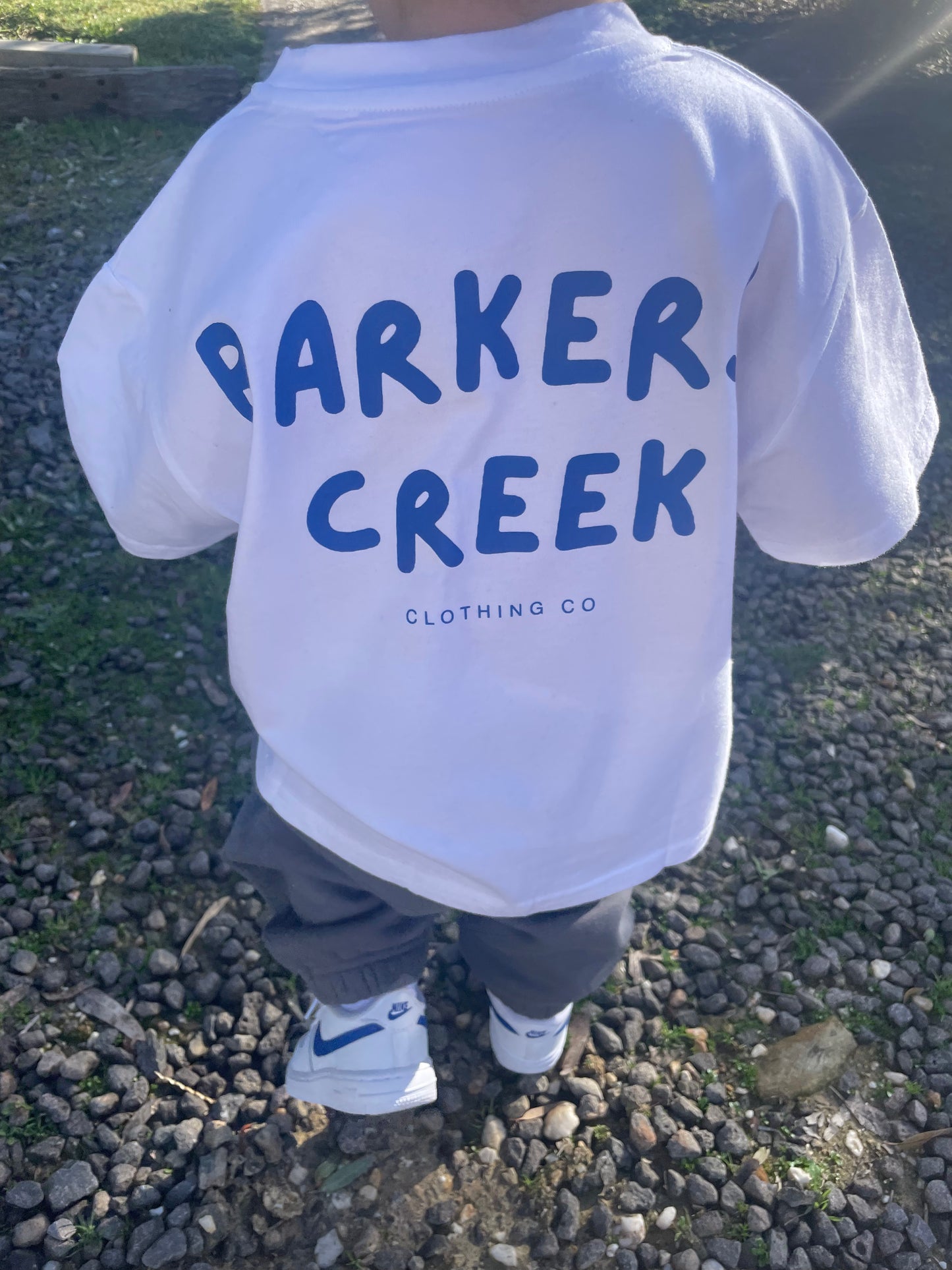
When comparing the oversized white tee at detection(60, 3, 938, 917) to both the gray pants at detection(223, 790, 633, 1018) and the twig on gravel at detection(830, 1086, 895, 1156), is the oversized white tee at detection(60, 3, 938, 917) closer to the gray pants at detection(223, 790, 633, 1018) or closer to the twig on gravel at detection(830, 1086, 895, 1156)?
the gray pants at detection(223, 790, 633, 1018)

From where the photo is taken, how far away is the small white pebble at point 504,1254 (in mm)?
1828

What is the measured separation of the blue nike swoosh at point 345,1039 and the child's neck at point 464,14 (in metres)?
1.63

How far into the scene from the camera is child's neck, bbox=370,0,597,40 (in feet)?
3.61

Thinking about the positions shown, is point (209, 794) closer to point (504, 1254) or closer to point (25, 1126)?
point (25, 1126)

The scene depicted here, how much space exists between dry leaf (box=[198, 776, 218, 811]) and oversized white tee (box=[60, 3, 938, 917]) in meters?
1.03

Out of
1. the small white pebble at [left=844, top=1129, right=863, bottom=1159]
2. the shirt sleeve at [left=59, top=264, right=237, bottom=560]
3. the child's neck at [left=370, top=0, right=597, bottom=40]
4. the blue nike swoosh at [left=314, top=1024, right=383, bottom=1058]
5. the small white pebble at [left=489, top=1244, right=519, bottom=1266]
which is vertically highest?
the child's neck at [left=370, top=0, right=597, bottom=40]

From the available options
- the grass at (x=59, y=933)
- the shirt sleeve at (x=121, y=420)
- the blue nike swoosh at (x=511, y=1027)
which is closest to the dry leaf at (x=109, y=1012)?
the grass at (x=59, y=933)

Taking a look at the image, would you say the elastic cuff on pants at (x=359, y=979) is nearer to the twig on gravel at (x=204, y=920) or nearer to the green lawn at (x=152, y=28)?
the twig on gravel at (x=204, y=920)

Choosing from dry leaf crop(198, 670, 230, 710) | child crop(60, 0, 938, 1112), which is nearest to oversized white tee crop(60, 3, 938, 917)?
child crop(60, 0, 938, 1112)

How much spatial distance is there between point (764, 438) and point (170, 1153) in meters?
1.67

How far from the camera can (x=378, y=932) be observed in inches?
69.9

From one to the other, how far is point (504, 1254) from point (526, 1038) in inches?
14.5

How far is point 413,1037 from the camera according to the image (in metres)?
1.98

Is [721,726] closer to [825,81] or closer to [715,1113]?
[715,1113]
